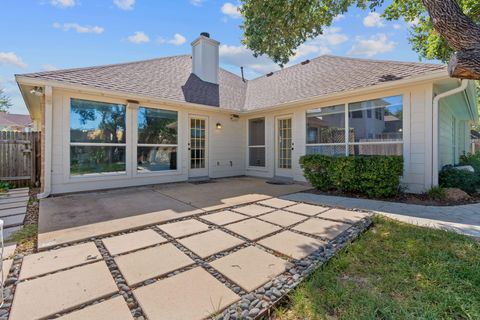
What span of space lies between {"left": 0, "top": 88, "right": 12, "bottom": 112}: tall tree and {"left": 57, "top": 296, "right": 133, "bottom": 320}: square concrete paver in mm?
44192

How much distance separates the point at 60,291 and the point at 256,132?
8448 millimetres

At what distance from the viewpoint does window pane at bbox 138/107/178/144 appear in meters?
7.26

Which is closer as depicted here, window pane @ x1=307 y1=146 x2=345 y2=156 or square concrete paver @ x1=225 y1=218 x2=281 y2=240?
square concrete paver @ x1=225 y1=218 x2=281 y2=240

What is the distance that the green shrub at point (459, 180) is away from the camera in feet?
19.3

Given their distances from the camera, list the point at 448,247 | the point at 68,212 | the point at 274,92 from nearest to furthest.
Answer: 1. the point at 448,247
2. the point at 68,212
3. the point at 274,92

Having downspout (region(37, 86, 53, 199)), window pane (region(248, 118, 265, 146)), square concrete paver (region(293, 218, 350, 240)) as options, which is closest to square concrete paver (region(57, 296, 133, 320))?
square concrete paver (region(293, 218, 350, 240))

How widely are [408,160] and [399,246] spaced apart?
12.7 ft

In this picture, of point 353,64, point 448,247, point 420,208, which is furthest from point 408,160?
point 353,64

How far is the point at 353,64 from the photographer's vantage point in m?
8.13

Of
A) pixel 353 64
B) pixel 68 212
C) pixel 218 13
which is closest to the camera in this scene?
pixel 68 212

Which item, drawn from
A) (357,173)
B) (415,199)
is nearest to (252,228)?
(357,173)

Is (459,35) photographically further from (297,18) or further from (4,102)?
(4,102)

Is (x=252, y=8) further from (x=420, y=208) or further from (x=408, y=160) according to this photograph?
(x=420, y=208)

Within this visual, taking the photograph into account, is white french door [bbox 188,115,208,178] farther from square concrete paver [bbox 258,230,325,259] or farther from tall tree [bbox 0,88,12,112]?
tall tree [bbox 0,88,12,112]
